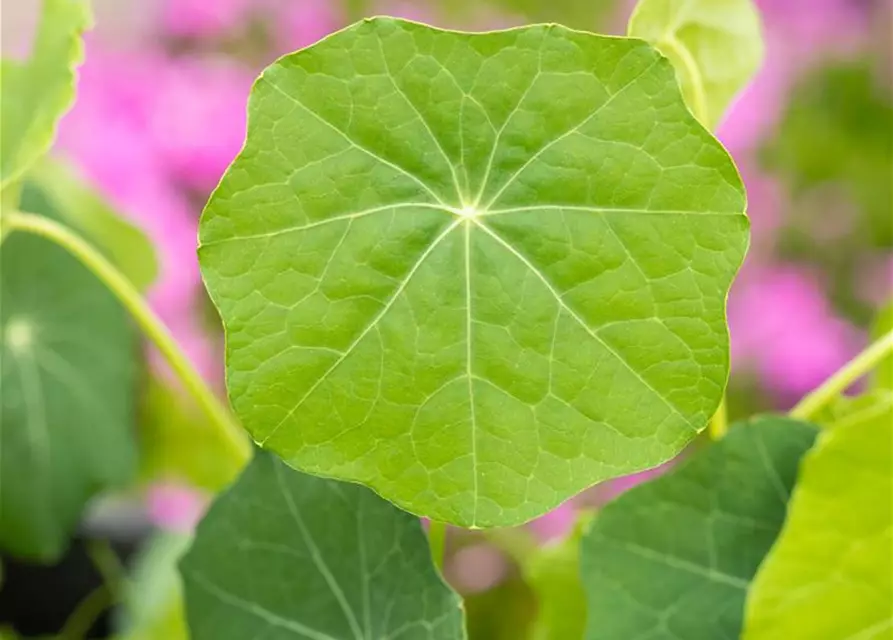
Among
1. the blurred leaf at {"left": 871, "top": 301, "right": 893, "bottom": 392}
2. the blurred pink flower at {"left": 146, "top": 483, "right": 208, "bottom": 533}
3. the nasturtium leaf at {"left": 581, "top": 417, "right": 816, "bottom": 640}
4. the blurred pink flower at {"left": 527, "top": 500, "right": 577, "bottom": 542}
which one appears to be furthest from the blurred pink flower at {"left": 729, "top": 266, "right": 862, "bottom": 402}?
the nasturtium leaf at {"left": 581, "top": 417, "right": 816, "bottom": 640}

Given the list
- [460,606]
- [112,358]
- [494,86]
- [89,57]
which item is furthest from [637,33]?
[89,57]

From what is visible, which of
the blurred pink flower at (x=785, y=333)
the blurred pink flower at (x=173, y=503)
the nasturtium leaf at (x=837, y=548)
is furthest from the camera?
the blurred pink flower at (x=785, y=333)

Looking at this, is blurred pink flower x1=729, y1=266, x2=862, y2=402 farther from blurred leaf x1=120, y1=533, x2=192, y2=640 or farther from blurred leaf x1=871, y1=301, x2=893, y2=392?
blurred leaf x1=120, y1=533, x2=192, y2=640

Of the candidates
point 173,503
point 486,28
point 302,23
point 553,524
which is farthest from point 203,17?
point 553,524

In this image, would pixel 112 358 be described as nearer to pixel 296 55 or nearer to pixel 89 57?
pixel 296 55

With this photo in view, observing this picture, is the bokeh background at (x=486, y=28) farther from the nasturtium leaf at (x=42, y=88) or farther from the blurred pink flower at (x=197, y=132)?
the nasturtium leaf at (x=42, y=88)

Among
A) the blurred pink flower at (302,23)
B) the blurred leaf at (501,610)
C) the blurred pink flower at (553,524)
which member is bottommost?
the blurred leaf at (501,610)

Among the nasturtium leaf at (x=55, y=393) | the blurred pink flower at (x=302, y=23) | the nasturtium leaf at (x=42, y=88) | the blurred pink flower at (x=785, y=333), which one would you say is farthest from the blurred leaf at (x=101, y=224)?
the blurred pink flower at (x=785, y=333)

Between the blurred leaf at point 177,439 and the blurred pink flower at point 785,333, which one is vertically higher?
the blurred leaf at point 177,439
